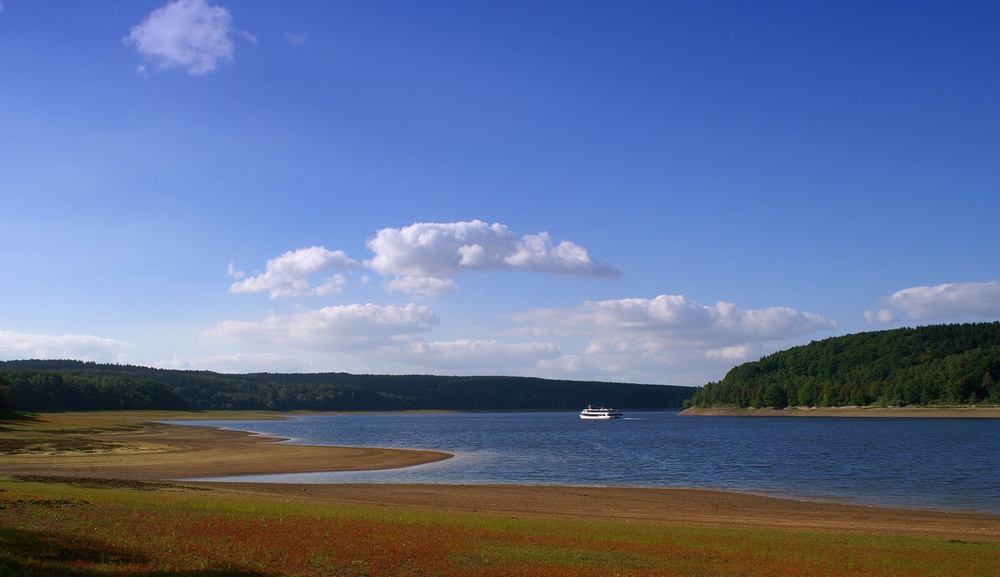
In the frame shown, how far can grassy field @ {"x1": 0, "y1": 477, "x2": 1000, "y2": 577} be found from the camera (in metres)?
14.8

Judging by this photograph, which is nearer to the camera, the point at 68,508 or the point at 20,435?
the point at 68,508

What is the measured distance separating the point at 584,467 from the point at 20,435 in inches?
2059

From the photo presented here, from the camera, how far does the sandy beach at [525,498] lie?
2958 cm

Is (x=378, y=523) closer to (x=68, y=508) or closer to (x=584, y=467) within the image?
(x=68, y=508)

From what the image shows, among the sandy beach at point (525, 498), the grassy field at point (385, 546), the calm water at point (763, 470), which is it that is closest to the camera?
the grassy field at point (385, 546)

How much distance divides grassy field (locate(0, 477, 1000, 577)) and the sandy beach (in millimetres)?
5243

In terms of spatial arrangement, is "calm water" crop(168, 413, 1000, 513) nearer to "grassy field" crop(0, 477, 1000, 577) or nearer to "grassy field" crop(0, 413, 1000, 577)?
"grassy field" crop(0, 413, 1000, 577)

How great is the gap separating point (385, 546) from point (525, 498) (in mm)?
19685

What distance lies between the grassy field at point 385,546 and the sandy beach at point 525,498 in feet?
17.2

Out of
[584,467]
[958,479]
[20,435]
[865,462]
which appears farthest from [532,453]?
[20,435]

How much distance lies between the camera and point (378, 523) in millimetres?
22578

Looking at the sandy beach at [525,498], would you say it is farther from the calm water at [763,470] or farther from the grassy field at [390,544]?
the calm water at [763,470]

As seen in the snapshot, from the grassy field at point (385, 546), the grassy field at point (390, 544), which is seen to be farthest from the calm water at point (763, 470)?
the grassy field at point (385, 546)

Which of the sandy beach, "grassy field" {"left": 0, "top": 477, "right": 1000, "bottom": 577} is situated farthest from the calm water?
"grassy field" {"left": 0, "top": 477, "right": 1000, "bottom": 577}
